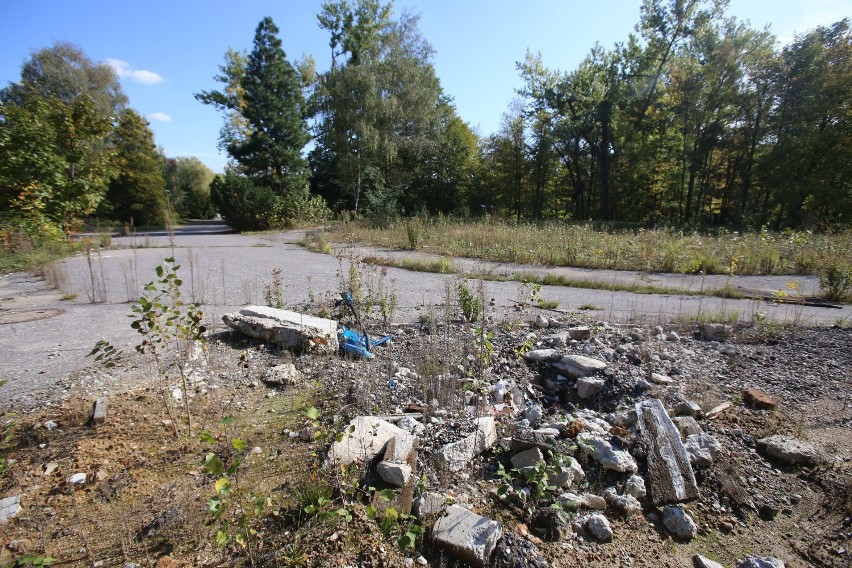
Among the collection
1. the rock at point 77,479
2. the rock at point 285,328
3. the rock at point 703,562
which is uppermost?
the rock at point 285,328

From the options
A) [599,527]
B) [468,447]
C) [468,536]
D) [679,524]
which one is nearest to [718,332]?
[679,524]

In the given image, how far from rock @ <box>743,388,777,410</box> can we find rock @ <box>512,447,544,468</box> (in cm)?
231

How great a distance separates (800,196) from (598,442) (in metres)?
28.0

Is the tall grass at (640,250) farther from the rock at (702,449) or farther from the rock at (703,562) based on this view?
the rock at (703,562)

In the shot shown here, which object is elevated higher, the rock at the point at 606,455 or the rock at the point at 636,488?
the rock at the point at 606,455

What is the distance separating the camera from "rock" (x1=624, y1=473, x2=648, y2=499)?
2545 mm

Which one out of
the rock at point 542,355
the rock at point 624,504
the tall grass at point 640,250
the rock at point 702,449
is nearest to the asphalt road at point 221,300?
the tall grass at point 640,250

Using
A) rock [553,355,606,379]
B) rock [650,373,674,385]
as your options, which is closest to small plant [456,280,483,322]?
rock [553,355,606,379]

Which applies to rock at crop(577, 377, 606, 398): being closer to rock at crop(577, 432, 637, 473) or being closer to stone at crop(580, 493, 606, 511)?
rock at crop(577, 432, 637, 473)

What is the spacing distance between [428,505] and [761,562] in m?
1.73

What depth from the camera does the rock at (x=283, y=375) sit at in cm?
360

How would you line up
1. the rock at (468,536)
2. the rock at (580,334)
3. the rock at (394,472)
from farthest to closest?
the rock at (580,334), the rock at (394,472), the rock at (468,536)

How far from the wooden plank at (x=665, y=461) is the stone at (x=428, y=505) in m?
1.35

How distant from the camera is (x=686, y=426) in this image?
122 inches
